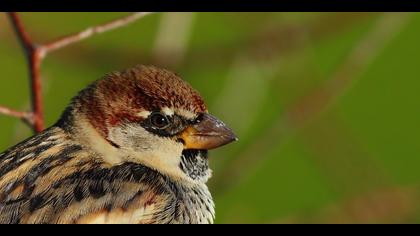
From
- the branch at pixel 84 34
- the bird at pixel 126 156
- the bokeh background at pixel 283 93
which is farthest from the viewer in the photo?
the bokeh background at pixel 283 93

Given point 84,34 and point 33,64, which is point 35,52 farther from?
point 84,34

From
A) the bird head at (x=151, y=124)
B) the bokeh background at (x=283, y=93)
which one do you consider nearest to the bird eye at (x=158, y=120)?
the bird head at (x=151, y=124)

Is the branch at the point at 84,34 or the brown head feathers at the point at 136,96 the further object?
the brown head feathers at the point at 136,96

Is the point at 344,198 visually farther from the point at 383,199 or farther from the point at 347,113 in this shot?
the point at 347,113

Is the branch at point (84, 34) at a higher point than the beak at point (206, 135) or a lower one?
higher

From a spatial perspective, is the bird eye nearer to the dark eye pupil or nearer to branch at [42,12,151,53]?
the dark eye pupil

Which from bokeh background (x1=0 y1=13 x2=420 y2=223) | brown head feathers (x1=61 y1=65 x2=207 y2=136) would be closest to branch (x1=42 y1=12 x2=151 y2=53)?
brown head feathers (x1=61 y1=65 x2=207 y2=136)

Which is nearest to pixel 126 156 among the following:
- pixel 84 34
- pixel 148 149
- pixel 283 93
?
pixel 148 149

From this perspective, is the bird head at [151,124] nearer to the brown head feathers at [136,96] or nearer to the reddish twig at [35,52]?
the brown head feathers at [136,96]
